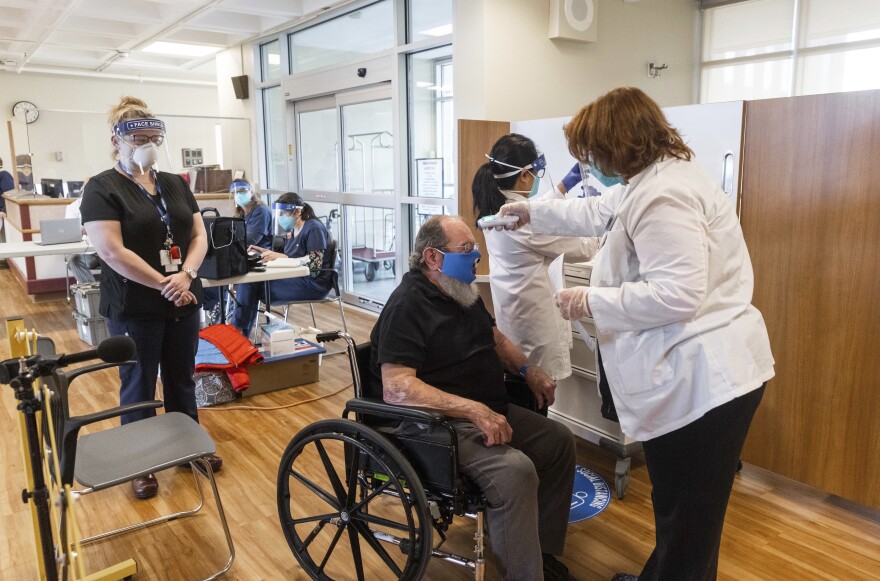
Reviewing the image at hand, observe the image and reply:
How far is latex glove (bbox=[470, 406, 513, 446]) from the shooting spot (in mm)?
1768

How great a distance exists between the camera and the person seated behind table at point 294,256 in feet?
13.7

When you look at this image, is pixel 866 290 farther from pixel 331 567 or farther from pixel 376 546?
pixel 331 567

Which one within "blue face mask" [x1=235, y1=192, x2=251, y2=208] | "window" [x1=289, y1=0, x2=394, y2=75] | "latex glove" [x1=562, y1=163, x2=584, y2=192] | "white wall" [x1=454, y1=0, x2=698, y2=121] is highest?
"window" [x1=289, y1=0, x2=394, y2=75]

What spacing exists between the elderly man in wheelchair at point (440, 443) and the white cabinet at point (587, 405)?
541mm

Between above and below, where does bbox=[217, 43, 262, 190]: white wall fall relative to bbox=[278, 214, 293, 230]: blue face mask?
above

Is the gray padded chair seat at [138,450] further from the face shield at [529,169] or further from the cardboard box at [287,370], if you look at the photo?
the cardboard box at [287,370]

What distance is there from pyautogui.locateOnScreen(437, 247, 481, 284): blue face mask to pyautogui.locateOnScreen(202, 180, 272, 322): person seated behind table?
278 centimetres

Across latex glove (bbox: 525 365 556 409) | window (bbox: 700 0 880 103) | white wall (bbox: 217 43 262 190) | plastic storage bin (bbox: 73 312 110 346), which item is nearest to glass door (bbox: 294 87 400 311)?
white wall (bbox: 217 43 262 190)

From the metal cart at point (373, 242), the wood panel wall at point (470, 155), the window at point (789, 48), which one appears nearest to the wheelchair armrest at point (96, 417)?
the wood panel wall at point (470, 155)

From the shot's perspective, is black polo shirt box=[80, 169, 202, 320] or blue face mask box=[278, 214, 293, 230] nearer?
black polo shirt box=[80, 169, 202, 320]

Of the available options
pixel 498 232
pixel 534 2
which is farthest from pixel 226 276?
pixel 534 2

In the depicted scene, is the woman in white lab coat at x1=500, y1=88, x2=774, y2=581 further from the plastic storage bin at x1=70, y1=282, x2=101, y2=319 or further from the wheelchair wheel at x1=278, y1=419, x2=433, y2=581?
the plastic storage bin at x1=70, y1=282, x2=101, y2=319

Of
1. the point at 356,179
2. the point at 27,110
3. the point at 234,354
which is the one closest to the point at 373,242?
the point at 356,179

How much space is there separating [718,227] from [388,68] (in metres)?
4.05
